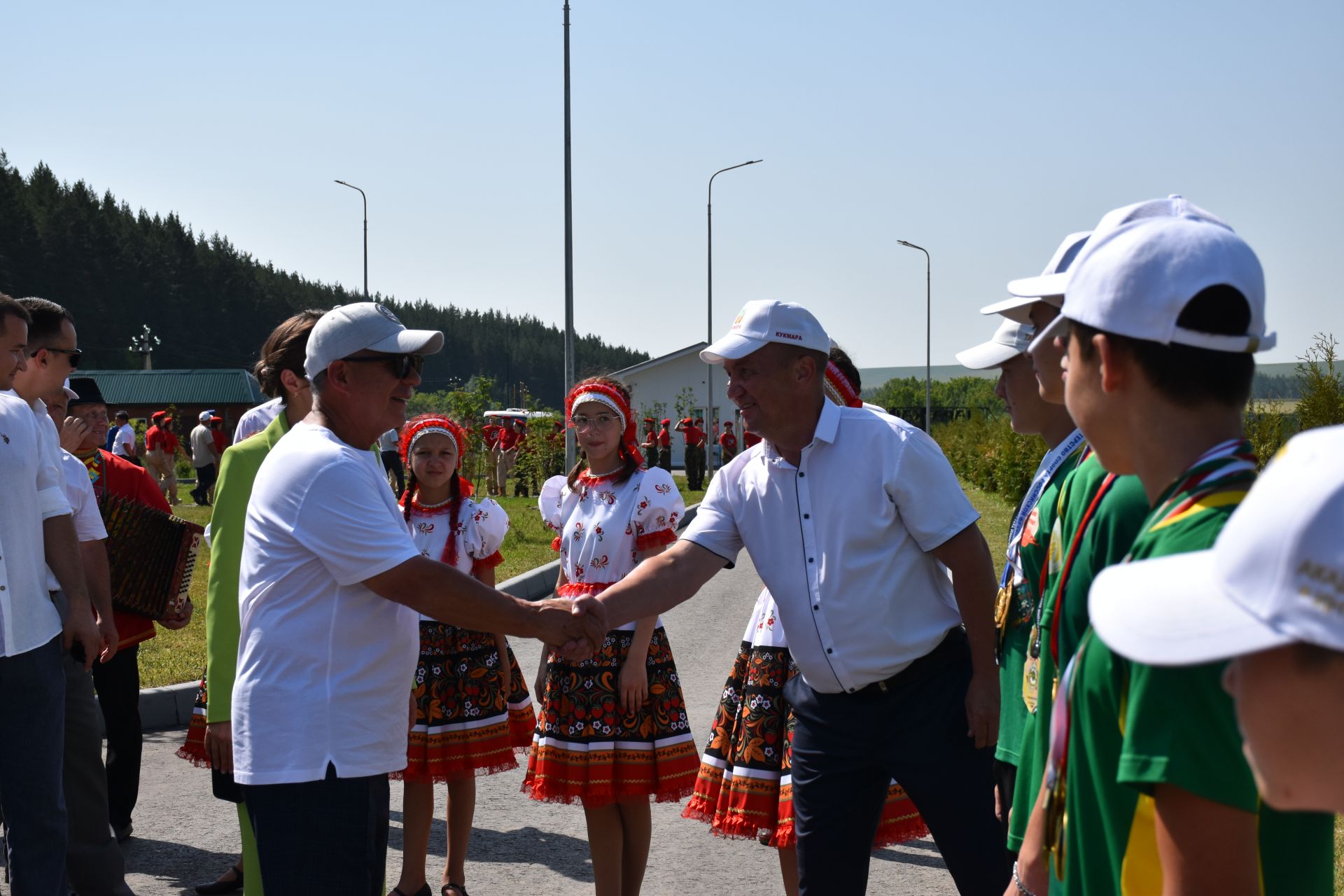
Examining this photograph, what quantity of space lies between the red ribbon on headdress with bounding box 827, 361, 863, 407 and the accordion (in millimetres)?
2803

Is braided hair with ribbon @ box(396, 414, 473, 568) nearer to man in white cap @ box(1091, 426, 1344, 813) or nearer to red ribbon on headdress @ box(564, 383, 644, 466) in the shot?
red ribbon on headdress @ box(564, 383, 644, 466)

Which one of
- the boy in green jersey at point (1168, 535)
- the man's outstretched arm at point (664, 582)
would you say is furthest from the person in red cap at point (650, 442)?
the boy in green jersey at point (1168, 535)

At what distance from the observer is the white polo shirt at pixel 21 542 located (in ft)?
12.2

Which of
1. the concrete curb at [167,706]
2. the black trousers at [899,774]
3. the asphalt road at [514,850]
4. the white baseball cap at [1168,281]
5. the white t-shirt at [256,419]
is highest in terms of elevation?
the white baseball cap at [1168,281]

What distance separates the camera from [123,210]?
3452 inches

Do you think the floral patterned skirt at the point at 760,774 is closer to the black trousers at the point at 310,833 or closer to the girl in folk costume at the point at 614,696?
the girl in folk costume at the point at 614,696

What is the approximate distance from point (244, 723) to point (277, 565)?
0.40 metres

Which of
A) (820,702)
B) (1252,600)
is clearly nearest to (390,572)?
(820,702)

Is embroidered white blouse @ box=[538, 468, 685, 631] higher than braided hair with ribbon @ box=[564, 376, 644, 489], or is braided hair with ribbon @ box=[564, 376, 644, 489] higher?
braided hair with ribbon @ box=[564, 376, 644, 489]

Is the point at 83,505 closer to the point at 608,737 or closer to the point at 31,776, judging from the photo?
the point at 31,776

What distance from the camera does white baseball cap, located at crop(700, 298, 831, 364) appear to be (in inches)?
145

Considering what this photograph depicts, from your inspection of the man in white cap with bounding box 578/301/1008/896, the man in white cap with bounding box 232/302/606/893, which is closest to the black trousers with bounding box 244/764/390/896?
the man in white cap with bounding box 232/302/606/893

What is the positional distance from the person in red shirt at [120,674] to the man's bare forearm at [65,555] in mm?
1382

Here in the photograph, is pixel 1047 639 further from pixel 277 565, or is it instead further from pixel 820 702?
pixel 277 565
